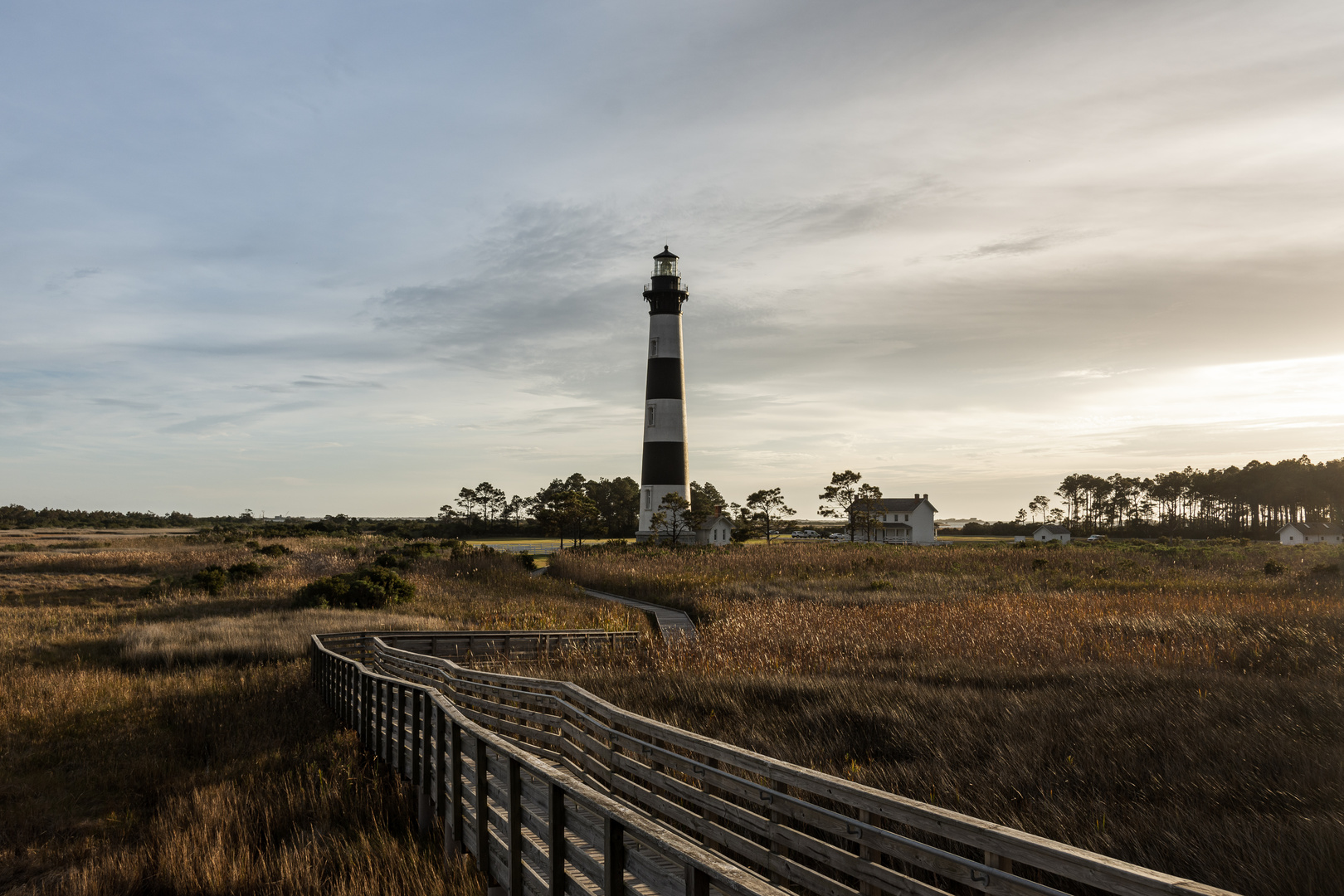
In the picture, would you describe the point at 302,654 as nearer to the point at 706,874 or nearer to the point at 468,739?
the point at 468,739

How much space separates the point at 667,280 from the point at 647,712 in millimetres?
39503

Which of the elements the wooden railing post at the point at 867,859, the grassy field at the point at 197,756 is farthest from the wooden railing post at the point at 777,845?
the grassy field at the point at 197,756

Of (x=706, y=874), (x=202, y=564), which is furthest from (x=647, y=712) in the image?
(x=202, y=564)

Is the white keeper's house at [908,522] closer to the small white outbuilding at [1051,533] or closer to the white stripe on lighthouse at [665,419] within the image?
the small white outbuilding at [1051,533]

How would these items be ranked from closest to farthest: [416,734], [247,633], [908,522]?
[416,734] < [247,633] < [908,522]

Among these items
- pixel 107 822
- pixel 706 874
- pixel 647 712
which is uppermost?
pixel 706 874

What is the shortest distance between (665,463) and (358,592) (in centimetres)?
2507

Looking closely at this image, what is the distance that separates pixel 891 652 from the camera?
1391cm

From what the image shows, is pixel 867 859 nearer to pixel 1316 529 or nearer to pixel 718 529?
pixel 718 529

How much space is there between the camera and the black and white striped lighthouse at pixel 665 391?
1848 inches

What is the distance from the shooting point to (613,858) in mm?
4223

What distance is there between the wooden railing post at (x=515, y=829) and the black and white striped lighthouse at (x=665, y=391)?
4133 cm

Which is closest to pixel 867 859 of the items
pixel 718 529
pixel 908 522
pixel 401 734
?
pixel 401 734

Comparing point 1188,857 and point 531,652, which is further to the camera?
point 531,652
